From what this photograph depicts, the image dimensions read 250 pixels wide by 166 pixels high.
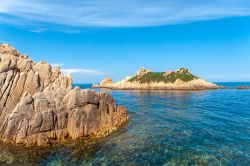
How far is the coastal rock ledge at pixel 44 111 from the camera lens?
37.3m

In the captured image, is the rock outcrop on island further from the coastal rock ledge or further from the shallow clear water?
the coastal rock ledge

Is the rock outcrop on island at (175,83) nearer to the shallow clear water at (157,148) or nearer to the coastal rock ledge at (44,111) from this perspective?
the shallow clear water at (157,148)

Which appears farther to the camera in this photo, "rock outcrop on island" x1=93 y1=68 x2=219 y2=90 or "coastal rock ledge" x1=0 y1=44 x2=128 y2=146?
"rock outcrop on island" x1=93 y1=68 x2=219 y2=90

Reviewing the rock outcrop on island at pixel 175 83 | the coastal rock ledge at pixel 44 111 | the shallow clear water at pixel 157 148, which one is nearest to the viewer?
the shallow clear water at pixel 157 148

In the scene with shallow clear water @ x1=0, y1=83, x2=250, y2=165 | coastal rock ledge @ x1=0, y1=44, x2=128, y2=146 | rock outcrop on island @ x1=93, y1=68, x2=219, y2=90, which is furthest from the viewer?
rock outcrop on island @ x1=93, y1=68, x2=219, y2=90

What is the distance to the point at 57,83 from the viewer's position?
182 feet

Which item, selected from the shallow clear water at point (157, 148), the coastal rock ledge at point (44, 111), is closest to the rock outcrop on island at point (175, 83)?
the shallow clear water at point (157, 148)

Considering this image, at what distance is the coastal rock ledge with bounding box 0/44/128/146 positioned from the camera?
122 ft

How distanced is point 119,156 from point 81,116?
12251mm

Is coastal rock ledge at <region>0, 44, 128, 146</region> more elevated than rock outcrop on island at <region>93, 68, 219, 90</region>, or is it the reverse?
rock outcrop on island at <region>93, 68, 219, 90</region>

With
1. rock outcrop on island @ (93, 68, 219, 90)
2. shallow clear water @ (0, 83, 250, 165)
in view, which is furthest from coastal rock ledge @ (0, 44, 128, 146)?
rock outcrop on island @ (93, 68, 219, 90)

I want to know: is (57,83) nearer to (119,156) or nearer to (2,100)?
(2,100)

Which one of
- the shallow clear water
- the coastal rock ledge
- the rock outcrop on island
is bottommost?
the shallow clear water

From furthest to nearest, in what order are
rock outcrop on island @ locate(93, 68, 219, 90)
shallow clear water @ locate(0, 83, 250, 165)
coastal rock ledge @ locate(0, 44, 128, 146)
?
rock outcrop on island @ locate(93, 68, 219, 90)
coastal rock ledge @ locate(0, 44, 128, 146)
shallow clear water @ locate(0, 83, 250, 165)
